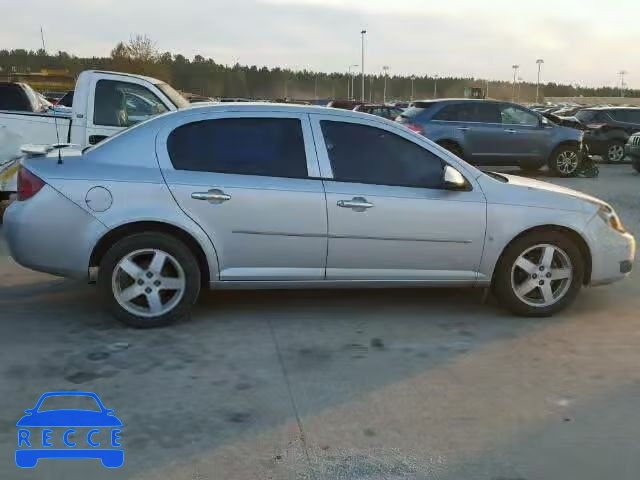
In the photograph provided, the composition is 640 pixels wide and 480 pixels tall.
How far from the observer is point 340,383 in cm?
408

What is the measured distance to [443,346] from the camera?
473 centimetres

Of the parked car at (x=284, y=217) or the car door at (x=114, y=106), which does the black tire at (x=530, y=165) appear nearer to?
the car door at (x=114, y=106)

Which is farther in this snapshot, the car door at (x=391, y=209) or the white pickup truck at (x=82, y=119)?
the white pickup truck at (x=82, y=119)

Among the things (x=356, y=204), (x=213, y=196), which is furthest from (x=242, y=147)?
(x=356, y=204)

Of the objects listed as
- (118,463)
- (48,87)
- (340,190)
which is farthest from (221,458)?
(48,87)

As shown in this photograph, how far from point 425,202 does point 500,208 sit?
60 cm

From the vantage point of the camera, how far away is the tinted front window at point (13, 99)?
9727 mm

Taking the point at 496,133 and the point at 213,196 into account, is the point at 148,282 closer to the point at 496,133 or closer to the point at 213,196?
the point at 213,196

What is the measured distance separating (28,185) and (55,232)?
1.37ft

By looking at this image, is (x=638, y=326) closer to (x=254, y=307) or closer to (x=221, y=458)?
(x=254, y=307)

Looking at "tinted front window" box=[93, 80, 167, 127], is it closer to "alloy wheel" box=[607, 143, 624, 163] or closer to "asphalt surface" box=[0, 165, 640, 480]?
"asphalt surface" box=[0, 165, 640, 480]

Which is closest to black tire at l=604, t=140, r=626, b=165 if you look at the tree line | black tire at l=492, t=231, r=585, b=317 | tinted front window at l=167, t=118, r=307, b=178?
black tire at l=492, t=231, r=585, b=317

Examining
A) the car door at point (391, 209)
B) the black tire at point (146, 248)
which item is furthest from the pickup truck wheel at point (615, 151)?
the black tire at point (146, 248)

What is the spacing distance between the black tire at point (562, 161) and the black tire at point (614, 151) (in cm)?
439
